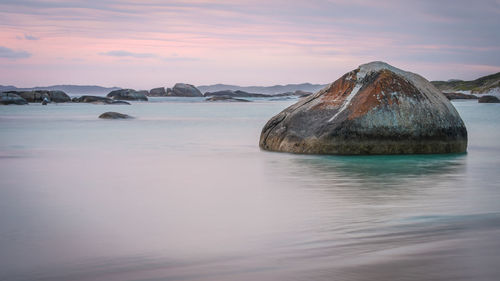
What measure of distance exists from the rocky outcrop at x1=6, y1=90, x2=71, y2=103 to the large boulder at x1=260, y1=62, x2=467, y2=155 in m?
52.0

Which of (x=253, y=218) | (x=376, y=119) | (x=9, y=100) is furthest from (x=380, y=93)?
(x=9, y=100)

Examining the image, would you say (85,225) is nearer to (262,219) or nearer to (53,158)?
(262,219)

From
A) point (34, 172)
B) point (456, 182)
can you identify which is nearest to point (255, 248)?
point (456, 182)

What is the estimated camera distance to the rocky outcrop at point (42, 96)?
58.1 metres

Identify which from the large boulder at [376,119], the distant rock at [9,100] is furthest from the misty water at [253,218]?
the distant rock at [9,100]

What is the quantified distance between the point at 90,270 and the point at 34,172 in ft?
17.6

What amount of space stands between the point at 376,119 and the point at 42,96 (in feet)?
178

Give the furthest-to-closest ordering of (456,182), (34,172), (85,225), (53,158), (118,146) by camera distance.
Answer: (118,146), (53,158), (34,172), (456,182), (85,225)

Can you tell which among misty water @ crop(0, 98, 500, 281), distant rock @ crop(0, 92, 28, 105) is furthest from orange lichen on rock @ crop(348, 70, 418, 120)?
distant rock @ crop(0, 92, 28, 105)

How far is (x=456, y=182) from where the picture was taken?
7.46 metres

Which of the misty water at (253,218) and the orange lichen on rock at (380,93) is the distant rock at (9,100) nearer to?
the misty water at (253,218)

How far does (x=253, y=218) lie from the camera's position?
17.3 ft

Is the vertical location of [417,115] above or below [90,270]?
above

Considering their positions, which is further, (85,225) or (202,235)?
(85,225)
